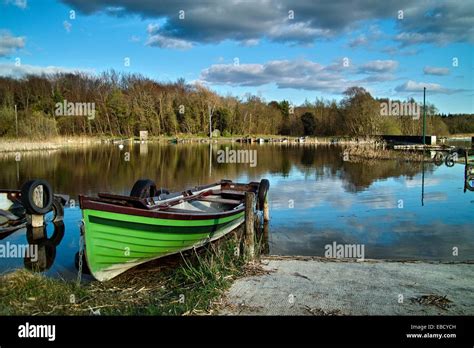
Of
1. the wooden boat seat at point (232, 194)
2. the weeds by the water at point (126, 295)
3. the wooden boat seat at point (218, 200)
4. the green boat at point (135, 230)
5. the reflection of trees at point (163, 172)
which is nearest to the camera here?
the weeds by the water at point (126, 295)

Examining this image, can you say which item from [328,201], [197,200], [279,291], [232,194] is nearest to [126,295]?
[279,291]

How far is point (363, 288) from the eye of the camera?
596cm

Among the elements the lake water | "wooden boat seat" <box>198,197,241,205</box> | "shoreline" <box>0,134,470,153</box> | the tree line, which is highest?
the tree line

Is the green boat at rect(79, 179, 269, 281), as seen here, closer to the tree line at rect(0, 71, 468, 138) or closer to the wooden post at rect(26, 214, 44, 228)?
the wooden post at rect(26, 214, 44, 228)

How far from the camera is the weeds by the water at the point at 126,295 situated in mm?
5340

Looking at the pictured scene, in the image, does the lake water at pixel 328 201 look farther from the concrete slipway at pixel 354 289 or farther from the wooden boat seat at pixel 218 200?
the concrete slipway at pixel 354 289

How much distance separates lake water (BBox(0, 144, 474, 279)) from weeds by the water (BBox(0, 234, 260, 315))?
2414 mm

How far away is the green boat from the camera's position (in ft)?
25.6

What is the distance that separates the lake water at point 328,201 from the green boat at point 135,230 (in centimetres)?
140

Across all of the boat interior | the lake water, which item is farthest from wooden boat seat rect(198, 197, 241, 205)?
the lake water

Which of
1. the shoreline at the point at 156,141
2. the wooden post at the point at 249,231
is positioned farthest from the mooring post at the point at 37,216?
the shoreline at the point at 156,141
